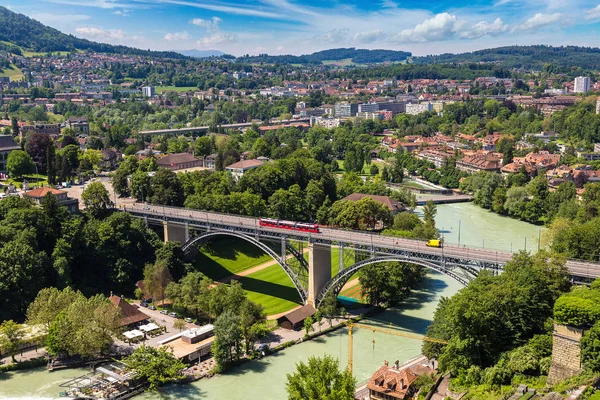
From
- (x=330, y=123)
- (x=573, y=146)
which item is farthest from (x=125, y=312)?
(x=330, y=123)

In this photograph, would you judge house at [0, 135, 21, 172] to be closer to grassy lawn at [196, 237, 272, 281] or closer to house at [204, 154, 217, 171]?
house at [204, 154, 217, 171]

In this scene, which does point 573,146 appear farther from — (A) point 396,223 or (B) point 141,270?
(B) point 141,270

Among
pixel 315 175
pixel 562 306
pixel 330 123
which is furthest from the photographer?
pixel 330 123

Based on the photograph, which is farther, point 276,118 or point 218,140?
point 276,118

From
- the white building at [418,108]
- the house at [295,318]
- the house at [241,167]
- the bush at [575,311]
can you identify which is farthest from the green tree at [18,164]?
the white building at [418,108]

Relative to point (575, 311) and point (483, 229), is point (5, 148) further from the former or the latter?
point (575, 311)
